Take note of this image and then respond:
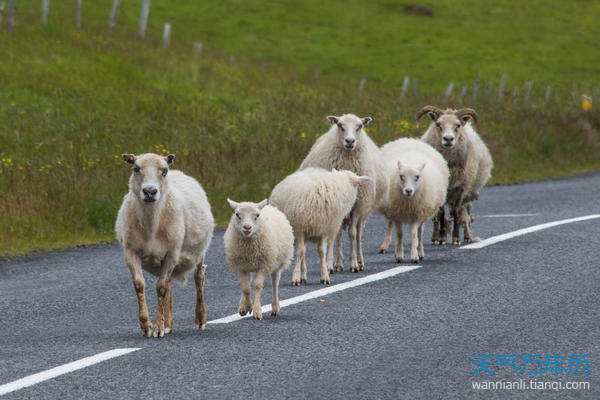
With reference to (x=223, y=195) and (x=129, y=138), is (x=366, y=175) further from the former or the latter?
(x=129, y=138)

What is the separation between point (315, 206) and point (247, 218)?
1.77 metres

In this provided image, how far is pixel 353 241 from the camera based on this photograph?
11.1 m

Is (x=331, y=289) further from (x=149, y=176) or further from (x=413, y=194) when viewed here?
(x=149, y=176)

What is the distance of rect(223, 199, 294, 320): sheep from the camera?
8453mm

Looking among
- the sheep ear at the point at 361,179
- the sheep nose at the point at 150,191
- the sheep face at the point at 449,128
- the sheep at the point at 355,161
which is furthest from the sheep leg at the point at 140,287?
the sheep face at the point at 449,128

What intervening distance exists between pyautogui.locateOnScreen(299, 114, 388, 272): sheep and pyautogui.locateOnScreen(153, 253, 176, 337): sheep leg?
3529mm

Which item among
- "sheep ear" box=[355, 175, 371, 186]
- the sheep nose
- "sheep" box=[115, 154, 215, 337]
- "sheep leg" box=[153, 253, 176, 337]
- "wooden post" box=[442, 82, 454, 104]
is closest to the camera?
the sheep nose

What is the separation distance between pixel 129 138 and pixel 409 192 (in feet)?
27.6

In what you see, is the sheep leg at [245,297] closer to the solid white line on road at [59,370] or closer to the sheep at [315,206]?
the solid white line on road at [59,370]

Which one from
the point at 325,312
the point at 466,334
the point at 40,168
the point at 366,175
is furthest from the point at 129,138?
the point at 466,334

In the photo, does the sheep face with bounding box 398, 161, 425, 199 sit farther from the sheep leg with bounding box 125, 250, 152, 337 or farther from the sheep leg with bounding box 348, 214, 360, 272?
the sheep leg with bounding box 125, 250, 152, 337

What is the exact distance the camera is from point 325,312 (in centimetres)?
860

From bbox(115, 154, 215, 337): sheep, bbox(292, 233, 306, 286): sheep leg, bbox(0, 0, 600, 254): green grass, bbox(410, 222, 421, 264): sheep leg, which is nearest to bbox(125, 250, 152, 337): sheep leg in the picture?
bbox(115, 154, 215, 337): sheep

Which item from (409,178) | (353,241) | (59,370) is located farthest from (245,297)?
(409,178)
